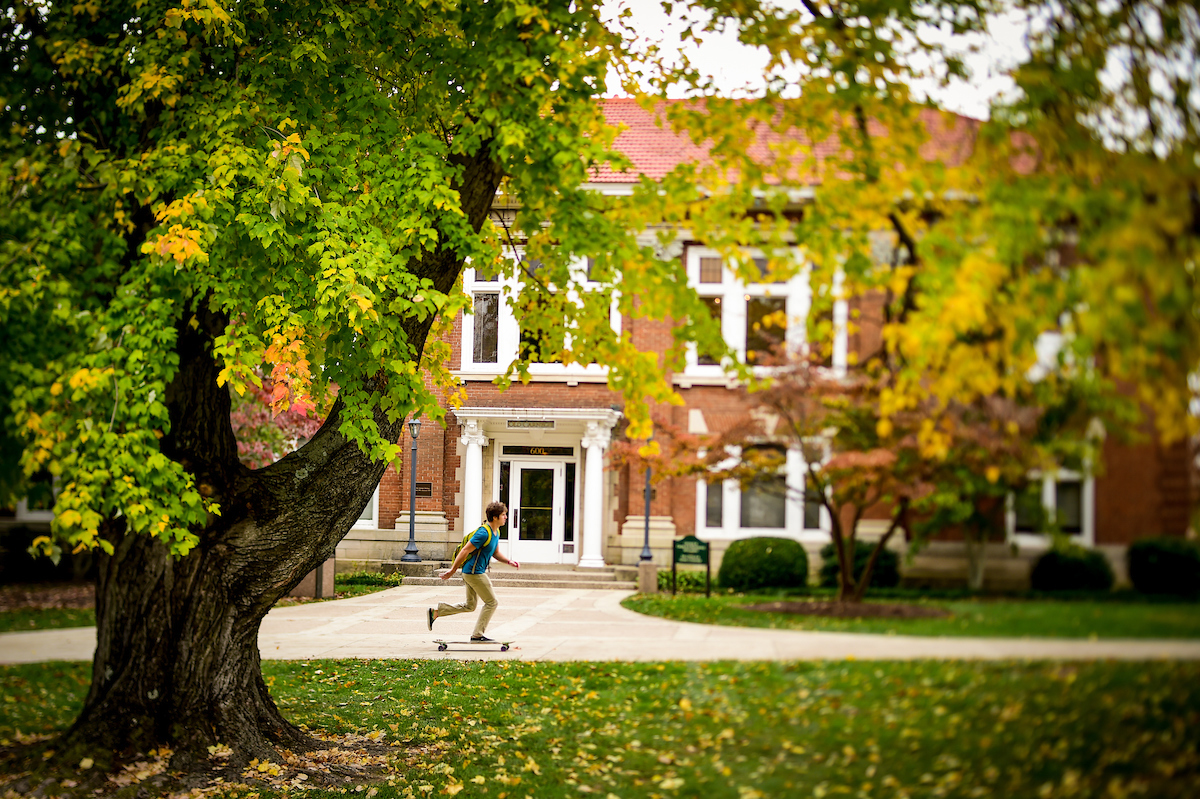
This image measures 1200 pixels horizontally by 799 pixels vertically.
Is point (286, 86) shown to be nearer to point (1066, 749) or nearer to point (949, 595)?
point (949, 595)

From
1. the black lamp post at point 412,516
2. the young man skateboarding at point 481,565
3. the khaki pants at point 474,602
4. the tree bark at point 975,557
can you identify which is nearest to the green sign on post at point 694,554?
the tree bark at point 975,557

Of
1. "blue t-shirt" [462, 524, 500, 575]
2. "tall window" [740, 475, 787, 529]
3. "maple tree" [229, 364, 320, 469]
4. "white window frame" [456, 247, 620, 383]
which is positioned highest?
"white window frame" [456, 247, 620, 383]

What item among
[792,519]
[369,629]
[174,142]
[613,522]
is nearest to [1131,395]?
[792,519]

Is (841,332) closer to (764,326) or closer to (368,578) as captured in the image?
(764,326)

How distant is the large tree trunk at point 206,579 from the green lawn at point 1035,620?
2865 mm

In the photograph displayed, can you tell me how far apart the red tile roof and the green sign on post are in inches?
72.1

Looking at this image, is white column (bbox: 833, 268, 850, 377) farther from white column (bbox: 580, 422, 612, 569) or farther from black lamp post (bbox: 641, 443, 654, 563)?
white column (bbox: 580, 422, 612, 569)

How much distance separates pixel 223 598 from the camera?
210 inches

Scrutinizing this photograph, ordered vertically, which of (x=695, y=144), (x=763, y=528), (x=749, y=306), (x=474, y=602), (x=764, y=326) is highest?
(x=695, y=144)

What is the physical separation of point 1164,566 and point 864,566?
113 cm

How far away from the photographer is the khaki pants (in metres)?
6.83

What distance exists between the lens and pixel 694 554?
464 centimetres

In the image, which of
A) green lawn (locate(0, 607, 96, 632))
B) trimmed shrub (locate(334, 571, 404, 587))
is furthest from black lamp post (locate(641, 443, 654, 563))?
green lawn (locate(0, 607, 96, 632))

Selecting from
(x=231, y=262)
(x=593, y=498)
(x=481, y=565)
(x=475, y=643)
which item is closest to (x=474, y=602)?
(x=475, y=643)
